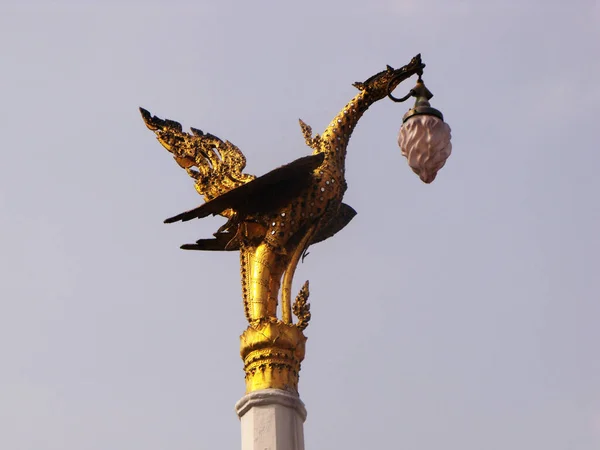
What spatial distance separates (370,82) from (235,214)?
6.54ft

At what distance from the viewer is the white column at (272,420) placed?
11.6m

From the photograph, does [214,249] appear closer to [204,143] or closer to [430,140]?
[204,143]

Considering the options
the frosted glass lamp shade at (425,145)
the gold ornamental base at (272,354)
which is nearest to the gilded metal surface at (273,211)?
the gold ornamental base at (272,354)

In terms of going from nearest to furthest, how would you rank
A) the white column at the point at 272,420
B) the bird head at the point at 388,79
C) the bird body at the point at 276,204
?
the white column at the point at 272,420, the bird body at the point at 276,204, the bird head at the point at 388,79

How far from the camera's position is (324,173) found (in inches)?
511

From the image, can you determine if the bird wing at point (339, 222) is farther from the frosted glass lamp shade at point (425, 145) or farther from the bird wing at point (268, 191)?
the frosted glass lamp shade at point (425, 145)

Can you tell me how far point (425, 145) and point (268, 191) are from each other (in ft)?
5.17

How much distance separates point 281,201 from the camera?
42.2 ft

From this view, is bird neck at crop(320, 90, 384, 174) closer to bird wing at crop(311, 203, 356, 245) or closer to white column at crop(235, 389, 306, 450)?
bird wing at crop(311, 203, 356, 245)

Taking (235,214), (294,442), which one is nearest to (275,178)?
(235,214)

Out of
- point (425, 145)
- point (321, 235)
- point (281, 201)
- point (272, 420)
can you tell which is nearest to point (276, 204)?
point (281, 201)

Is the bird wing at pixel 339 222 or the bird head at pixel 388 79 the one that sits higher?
Answer: the bird head at pixel 388 79

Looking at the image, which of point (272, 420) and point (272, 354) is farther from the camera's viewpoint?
point (272, 354)

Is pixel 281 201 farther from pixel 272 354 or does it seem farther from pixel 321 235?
pixel 272 354
